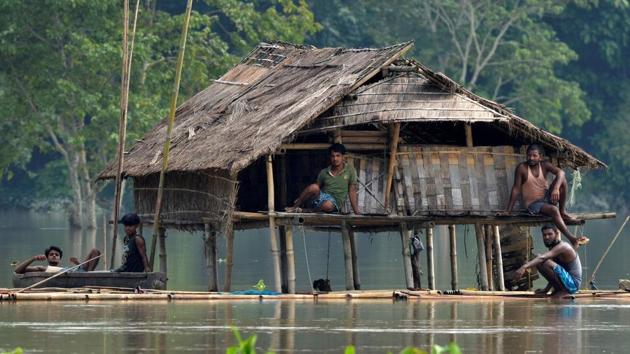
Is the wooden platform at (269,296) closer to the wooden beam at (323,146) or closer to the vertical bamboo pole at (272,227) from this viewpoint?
the vertical bamboo pole at (272,227)

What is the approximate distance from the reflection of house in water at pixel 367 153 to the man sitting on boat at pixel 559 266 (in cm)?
149

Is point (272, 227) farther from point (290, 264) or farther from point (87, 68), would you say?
point (87, 68)

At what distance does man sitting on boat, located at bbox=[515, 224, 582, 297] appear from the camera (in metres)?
25.0

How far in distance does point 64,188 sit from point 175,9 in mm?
7036

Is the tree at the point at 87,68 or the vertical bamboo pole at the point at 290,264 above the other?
the tree at the point at 87,68

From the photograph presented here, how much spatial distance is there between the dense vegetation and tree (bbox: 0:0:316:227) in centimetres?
4

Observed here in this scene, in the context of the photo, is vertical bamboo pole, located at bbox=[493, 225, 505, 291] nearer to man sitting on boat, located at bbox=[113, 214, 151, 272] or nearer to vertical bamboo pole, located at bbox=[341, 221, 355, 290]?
vertical bamboo pole, located at bbox=[341, 221, 355, 290]

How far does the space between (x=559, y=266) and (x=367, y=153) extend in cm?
318

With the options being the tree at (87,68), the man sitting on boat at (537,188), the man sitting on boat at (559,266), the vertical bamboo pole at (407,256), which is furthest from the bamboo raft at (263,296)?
the tree at (87,68)

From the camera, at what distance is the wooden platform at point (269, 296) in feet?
78.0

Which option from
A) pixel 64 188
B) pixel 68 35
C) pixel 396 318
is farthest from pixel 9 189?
pixel 396 318

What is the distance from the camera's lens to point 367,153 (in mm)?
26828

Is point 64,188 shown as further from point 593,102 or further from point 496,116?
point 496,116

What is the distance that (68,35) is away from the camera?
52.0 meters
